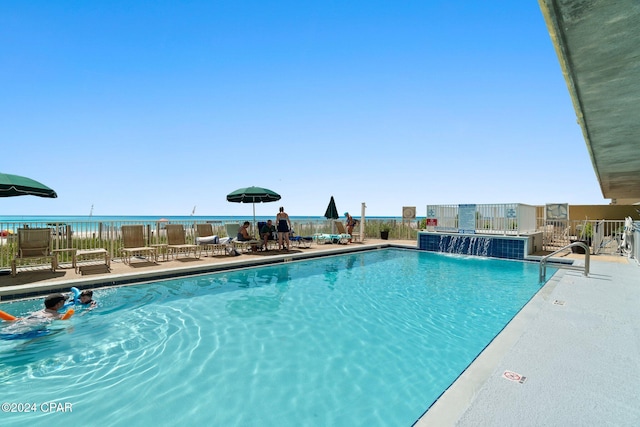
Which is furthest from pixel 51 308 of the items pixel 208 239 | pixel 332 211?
pixel 332 211

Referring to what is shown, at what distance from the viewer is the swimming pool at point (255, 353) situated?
2.47 meters

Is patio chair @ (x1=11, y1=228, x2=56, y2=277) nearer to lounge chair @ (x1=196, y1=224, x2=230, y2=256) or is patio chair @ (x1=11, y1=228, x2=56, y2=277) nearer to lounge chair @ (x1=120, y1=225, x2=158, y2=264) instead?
lounge chair @ (x1=120, y1=225, x2=158, y2=264)

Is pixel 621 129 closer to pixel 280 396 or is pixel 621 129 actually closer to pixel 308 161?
pixel 280 396

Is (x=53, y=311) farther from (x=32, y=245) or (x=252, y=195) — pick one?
(x=252, y=195)

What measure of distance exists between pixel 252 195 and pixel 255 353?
7293mm

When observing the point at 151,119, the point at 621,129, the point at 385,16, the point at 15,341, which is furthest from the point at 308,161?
the point at 15,341

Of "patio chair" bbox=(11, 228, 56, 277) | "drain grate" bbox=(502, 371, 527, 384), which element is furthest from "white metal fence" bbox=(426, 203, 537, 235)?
"patio chair" bbox=(11, 228, 56, 277)

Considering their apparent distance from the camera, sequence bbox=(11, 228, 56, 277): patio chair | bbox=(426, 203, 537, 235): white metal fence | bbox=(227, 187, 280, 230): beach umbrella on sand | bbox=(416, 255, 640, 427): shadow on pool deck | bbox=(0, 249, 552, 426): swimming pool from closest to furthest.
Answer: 1. bbox=(416, 255, 640, 427): shadow on pool deck
2. bbox=(0, 249, 552, 426): swimming pool
3. bbox=(11, 228, 56, 277): patio chair
4. bbox=(227, 187, 280, 230): beach umbrella on sand
5. bbox=(426, 203, 537, 235): white metal fence

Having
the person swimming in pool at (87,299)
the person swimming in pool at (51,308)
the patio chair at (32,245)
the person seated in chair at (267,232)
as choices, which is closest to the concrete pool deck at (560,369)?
the person swimming in pool at (51,308)

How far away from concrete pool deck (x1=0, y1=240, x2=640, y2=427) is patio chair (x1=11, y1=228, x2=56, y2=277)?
778cm

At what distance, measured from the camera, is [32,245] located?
20.1 feet

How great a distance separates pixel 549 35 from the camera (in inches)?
109

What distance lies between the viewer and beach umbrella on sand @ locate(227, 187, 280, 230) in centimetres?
996

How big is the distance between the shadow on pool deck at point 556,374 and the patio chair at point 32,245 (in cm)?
778
